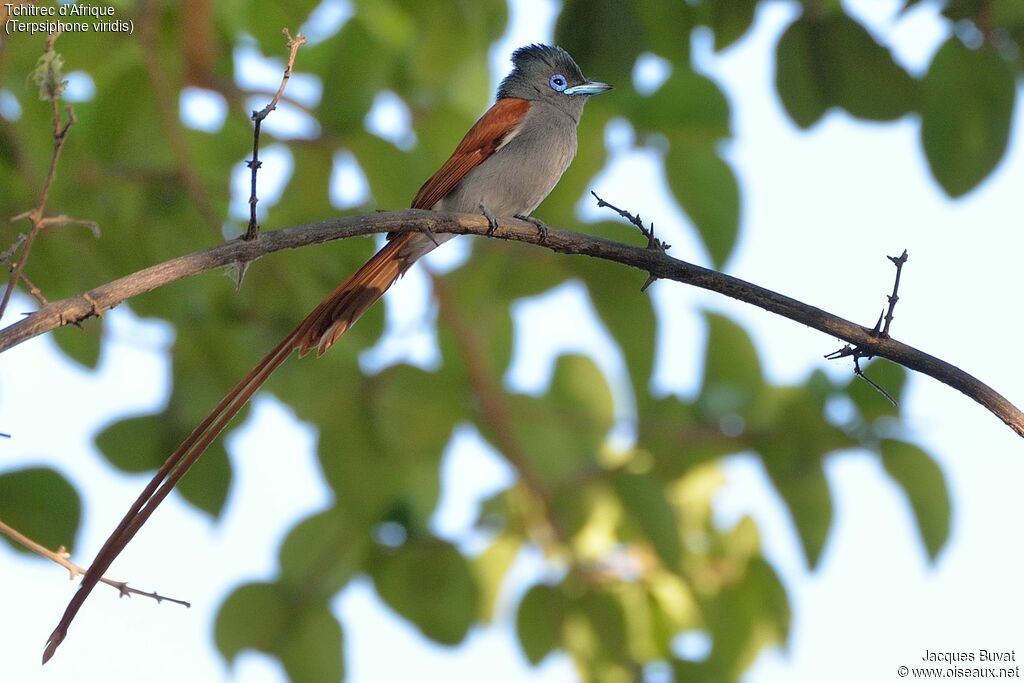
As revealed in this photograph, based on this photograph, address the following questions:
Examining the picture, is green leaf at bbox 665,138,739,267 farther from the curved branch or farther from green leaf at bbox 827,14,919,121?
the curved branch

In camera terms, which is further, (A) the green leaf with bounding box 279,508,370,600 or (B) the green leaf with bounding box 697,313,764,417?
(A) the green leaf with bounding box 279,508,370,600

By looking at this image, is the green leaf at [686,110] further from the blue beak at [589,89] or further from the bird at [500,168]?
the blue beak at [589,89]

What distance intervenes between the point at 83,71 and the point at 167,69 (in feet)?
1.30

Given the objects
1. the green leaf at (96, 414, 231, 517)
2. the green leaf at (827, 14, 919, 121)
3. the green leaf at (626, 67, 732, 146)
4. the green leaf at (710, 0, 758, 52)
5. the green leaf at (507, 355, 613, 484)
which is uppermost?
the green leaf at (626, 67, 732, 146)

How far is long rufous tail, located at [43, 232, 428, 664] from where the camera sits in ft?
6.07

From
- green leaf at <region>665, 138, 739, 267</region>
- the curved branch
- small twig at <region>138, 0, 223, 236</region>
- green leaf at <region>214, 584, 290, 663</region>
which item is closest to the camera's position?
the curved branch

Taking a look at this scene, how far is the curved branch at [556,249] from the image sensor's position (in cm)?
177

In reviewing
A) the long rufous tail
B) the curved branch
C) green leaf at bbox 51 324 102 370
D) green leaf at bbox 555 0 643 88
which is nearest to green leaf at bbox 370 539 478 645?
green leaf at bbox 51 324 102 370

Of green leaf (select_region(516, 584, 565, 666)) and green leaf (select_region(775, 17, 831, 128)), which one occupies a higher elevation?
green leaf (select_region(775, 17, 831, 128))

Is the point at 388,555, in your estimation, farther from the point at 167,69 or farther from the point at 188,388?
the point at 167,69

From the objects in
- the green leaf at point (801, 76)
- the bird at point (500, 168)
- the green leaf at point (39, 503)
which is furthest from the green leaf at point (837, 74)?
the green leaf at point (39, 503)

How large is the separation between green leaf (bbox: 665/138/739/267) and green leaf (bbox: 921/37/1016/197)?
0.82 metres

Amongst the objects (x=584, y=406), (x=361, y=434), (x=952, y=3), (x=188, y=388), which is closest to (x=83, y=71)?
(x=188, y=388)

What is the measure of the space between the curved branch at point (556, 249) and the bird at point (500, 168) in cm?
27
